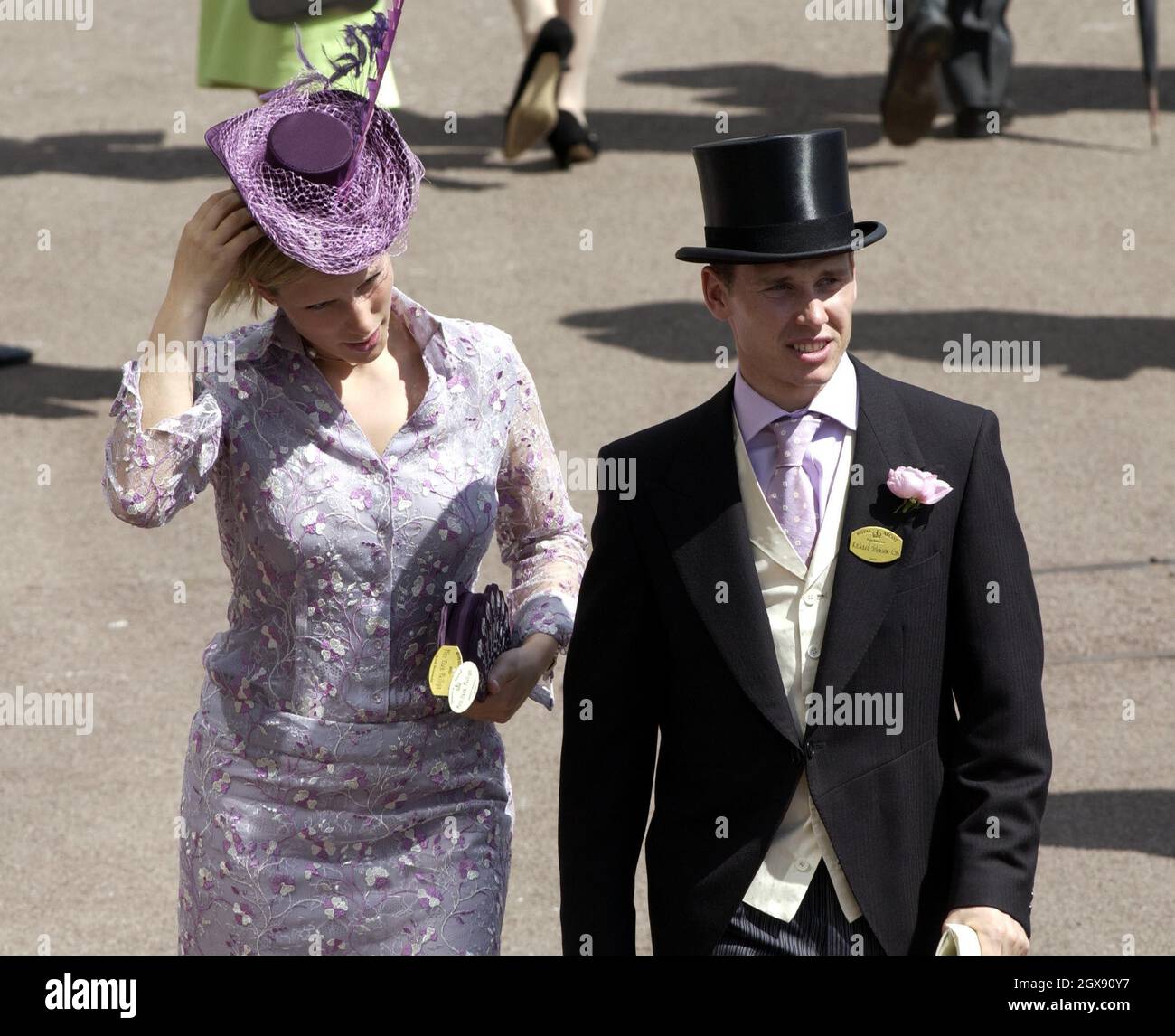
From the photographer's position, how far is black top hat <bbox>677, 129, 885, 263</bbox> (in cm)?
301

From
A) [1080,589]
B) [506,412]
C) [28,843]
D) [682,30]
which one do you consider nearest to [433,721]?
[506,412]

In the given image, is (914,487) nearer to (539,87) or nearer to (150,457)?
(150,457)

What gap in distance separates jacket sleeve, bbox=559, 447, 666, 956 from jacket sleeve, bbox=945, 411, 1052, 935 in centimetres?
48

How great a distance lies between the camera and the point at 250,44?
7.93 m

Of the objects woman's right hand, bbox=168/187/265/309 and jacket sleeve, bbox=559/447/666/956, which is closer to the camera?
jacket sleeve, bbox=559/447/666/956

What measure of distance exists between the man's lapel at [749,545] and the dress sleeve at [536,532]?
1.76 feet

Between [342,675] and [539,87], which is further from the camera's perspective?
[539,87]

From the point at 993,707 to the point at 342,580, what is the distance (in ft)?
3.74

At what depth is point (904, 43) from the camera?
1033 centimetres

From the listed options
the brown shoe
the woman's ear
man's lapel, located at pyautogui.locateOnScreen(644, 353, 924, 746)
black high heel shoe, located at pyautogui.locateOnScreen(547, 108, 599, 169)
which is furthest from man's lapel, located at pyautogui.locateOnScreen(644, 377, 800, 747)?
black high heel shoe, located at pyautogui.locateOnScreen(547, 108, 599, 169)

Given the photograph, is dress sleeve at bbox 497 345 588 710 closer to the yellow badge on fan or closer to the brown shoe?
the yellow badge on fan

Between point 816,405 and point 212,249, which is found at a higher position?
point 212,249

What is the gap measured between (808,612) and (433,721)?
81cm

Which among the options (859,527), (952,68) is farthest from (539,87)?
(859,527)
